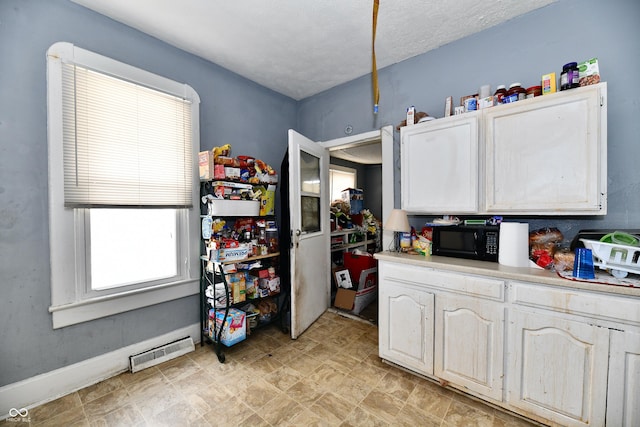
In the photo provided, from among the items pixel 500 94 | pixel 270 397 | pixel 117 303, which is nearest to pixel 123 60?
pixel 117 303

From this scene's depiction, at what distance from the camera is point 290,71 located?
265cm

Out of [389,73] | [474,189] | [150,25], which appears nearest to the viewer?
[474,189]

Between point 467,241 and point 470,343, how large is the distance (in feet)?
2.26

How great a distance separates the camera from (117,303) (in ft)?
6.30

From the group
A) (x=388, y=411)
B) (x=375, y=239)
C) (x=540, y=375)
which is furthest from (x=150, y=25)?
(x=375, y=239)

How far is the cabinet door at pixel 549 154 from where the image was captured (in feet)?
4.59

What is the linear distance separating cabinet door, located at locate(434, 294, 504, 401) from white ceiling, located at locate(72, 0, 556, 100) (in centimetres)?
209

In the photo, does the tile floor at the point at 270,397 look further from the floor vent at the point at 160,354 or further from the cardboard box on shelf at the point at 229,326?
the cardboard box on shelf at the point at 229,326

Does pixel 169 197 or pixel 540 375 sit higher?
pixel 169 197

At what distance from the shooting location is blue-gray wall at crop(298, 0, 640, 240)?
5.10ft

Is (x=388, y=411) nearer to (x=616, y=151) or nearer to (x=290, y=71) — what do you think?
(x=616, y=151)

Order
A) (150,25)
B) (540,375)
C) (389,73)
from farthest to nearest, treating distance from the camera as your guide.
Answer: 1. (389,73)
2. (150,25)
3. (540,375)

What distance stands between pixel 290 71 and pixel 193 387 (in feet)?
9.68

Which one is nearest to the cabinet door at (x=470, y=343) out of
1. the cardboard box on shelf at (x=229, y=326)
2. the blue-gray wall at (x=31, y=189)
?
the cardboard box on shelf at (x=229, y=326)
